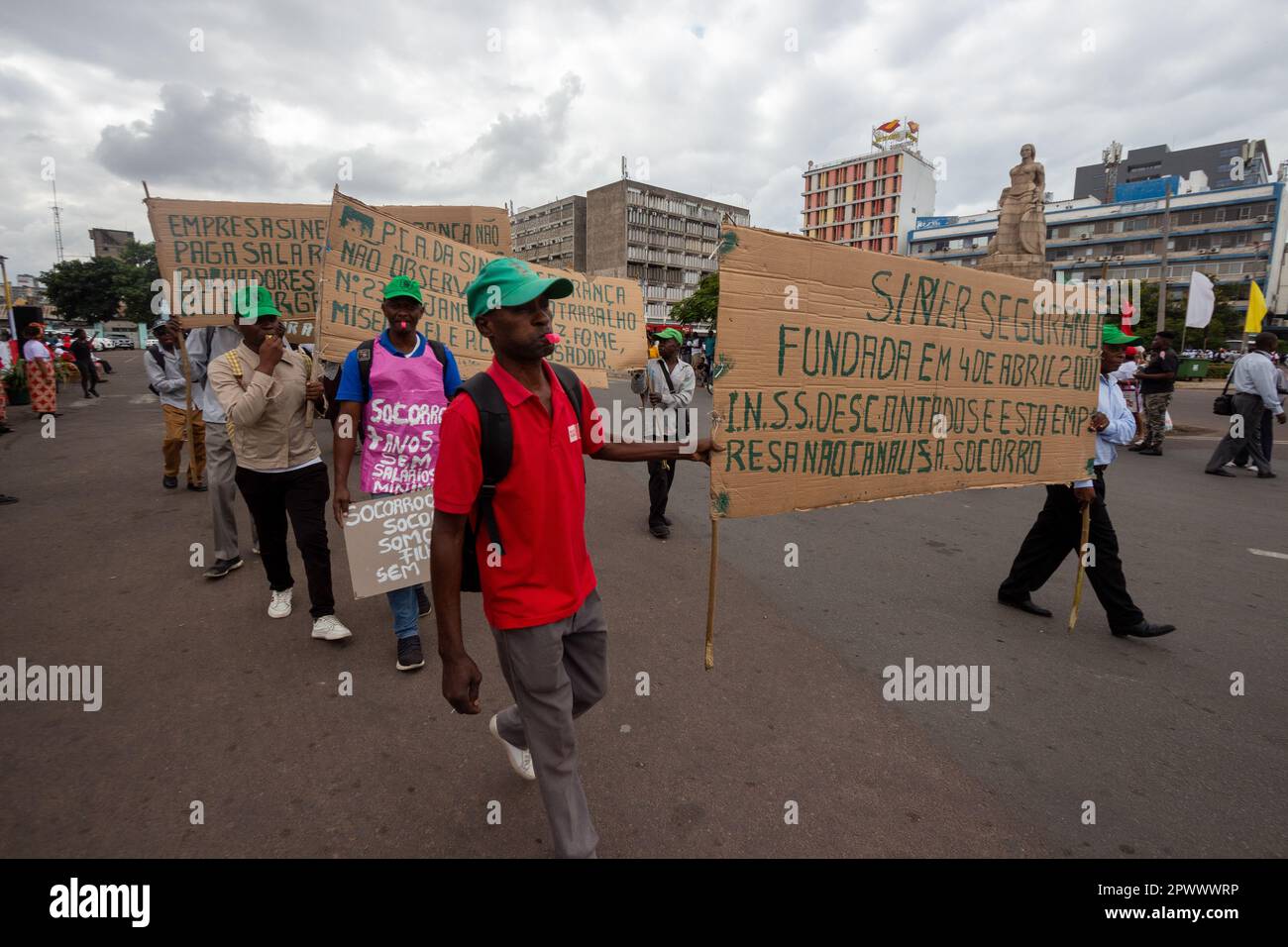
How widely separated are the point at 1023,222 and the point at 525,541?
1008 inches

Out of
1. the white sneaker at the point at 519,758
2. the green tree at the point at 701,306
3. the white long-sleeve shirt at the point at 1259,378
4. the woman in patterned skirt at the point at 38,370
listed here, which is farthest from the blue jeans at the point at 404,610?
the green tree at the point at 701,306

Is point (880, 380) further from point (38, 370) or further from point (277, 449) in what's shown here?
point (38, 370)

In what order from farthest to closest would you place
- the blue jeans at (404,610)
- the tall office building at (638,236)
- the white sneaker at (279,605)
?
1. the tall office building at (638,236)
2. the white sneaker at (279,605)
3. the blue jeans at (404,610)

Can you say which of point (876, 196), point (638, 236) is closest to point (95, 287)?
point (638, 236)

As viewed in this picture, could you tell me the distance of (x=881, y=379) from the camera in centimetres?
305

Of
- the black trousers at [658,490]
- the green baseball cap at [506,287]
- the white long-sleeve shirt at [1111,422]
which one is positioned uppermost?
the green baseball cap at [506,287]

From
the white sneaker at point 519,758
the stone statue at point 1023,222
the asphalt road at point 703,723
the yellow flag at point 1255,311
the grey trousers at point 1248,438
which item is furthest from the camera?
the stone statue at point 1023,222

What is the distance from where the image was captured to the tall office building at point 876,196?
300ft

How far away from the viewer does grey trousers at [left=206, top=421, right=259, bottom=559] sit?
480cm

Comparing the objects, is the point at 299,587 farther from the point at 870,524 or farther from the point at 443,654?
the point at 870,524

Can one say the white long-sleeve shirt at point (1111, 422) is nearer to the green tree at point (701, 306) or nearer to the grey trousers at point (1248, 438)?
the grey trousers at point (1248, 438)

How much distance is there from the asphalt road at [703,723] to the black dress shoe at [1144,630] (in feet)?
0.33

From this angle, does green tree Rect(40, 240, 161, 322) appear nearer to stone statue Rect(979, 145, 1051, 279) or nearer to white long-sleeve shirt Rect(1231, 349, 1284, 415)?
stone statue Rect(979, 145, 1051, 279)
